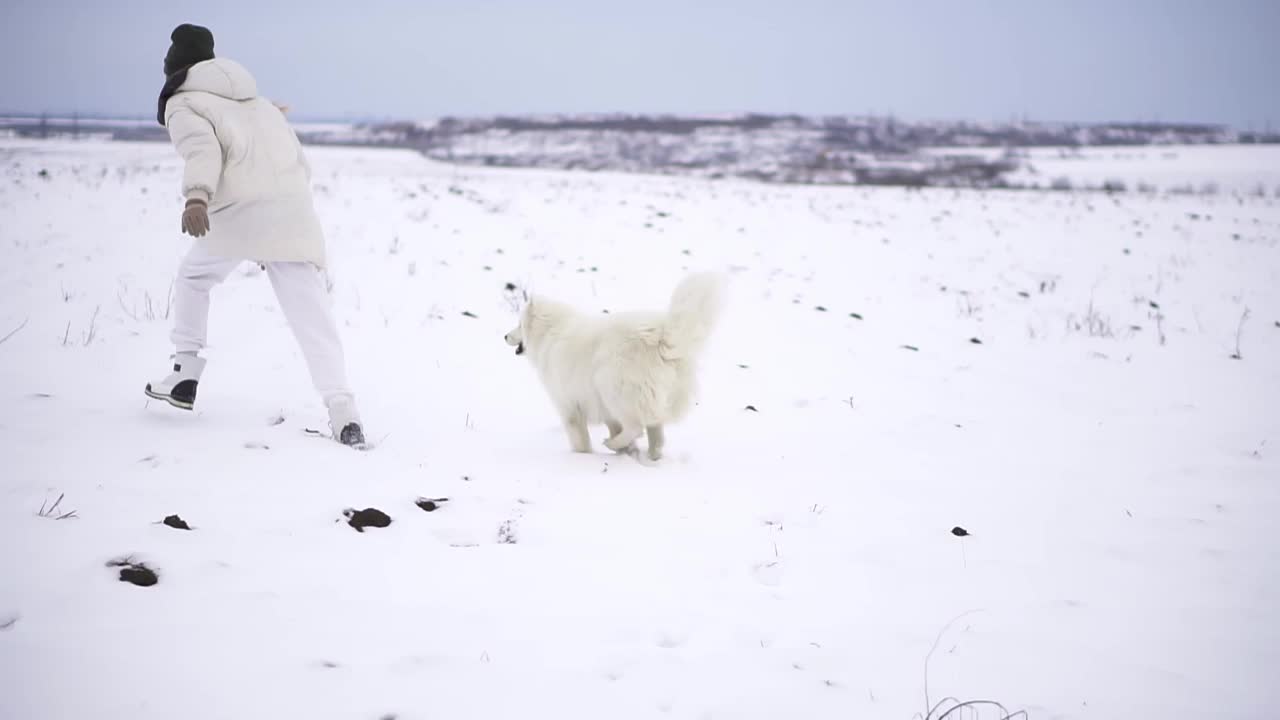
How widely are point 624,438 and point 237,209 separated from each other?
275cm

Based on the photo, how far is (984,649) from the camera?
276 cm

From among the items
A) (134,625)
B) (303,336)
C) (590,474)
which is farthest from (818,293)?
(134,625)

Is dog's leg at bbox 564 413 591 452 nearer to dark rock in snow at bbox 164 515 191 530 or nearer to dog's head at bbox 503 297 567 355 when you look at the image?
dog's head at bbox 503 297 567 355

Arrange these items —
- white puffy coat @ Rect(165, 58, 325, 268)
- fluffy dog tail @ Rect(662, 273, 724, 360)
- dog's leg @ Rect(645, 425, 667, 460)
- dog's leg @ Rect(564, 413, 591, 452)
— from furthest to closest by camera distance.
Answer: dog's leg @ Rect(564, 413, 591, 452), dog's leg @ Rect(645, 425, 667, 460), fluffy dog tail @ Rect(662, 273, 724, 360), white puffy coat @ Rect(165, 58, 325, 268)

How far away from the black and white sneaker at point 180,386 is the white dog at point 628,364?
2.15m

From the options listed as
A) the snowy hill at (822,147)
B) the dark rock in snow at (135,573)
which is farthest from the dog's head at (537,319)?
the snowy hill at (822,147)

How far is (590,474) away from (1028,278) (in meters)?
10.1

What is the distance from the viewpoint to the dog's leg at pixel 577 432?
4.94 m

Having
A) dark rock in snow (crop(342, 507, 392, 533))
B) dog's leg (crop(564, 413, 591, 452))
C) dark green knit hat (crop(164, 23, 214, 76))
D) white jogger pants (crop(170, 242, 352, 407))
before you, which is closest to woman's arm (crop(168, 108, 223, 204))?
dark green knit hat (crop(164, 23, 214, 76))

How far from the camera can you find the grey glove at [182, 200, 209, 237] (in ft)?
12.1

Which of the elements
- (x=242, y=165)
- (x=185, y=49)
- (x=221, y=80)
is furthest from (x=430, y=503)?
(x=185, y=49)

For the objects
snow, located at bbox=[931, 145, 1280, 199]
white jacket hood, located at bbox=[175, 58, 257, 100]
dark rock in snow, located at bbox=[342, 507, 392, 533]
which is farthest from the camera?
snow, located at bbox=[931, 145, 1280, 199]

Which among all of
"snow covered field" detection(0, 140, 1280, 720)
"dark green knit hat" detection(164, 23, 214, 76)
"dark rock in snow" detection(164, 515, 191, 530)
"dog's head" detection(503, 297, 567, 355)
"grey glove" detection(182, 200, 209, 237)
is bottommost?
"snow covered field" detection(0, 140, 1280, 720)

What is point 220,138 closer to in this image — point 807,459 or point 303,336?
point 303,336
